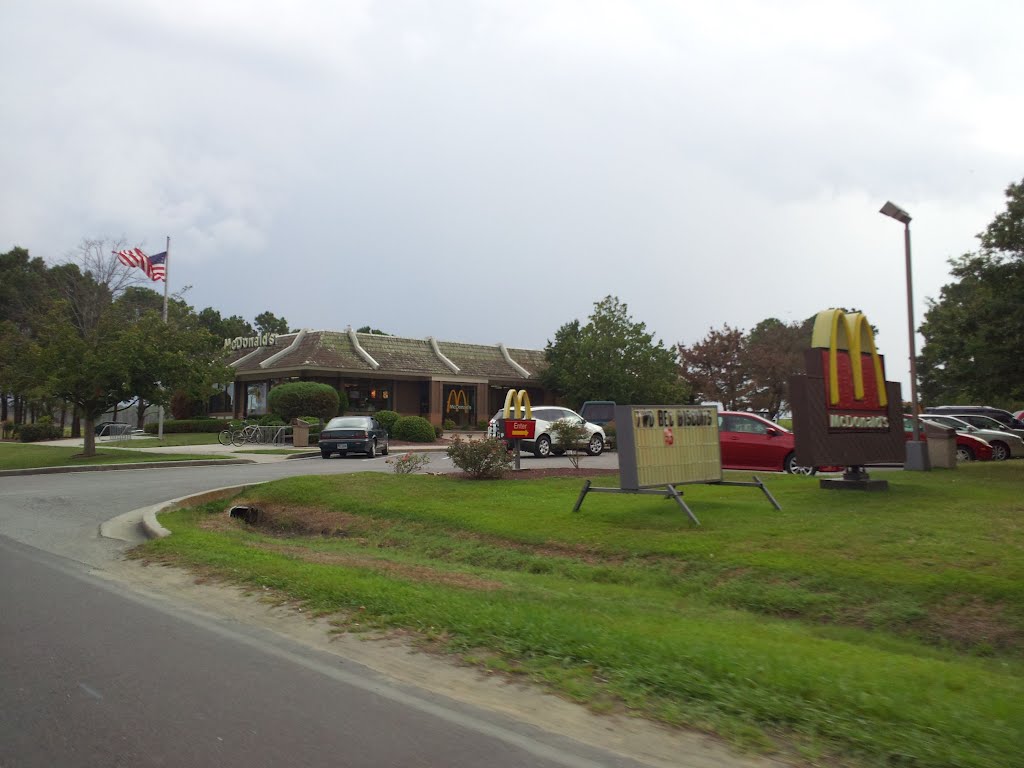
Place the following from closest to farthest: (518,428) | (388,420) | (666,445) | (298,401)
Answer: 1. (666,445)
2. (518,428)
3. (298,401)
4. (388,420)

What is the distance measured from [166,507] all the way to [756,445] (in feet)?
41.6

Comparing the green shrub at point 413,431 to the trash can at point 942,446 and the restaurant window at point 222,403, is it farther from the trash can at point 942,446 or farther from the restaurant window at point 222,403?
the trash can at point 942,446

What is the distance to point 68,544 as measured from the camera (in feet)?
35.4

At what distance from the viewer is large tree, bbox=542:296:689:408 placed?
148 ft

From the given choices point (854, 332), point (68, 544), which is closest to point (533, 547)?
point (68, 544)

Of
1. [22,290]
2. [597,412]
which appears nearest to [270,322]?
[22,290]

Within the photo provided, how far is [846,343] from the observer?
1416cm

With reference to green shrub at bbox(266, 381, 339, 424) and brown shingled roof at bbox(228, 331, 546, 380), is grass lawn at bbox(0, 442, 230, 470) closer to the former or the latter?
green shrub at bbox(266, 381, 339, 424)

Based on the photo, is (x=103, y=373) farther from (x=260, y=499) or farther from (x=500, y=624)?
(x=500, y=624)

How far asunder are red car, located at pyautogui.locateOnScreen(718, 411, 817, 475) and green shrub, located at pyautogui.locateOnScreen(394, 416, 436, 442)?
21570 millimetres

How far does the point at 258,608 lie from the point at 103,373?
19.7 meters

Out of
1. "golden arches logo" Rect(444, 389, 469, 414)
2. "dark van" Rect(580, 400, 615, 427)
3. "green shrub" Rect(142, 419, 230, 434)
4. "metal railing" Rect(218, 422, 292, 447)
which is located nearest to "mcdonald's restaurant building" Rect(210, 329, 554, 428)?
"golden arches logo" Rect(444, 389, 469, 414)

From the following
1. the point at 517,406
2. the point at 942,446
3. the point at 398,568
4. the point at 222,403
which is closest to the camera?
the point at 398,568

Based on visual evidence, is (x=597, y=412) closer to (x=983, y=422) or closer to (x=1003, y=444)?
(x=983, y=422)
